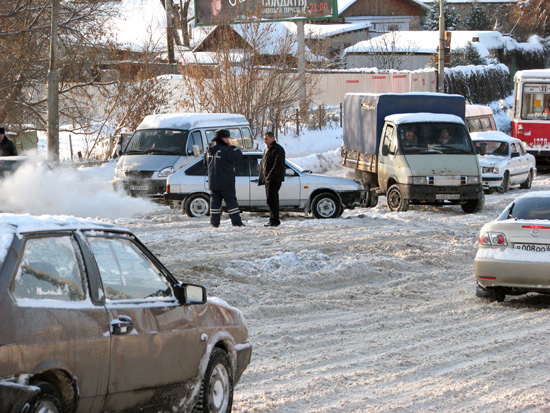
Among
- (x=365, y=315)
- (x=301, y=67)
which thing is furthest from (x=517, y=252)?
(x=301, y=67)

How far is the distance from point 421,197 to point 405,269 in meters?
6.43

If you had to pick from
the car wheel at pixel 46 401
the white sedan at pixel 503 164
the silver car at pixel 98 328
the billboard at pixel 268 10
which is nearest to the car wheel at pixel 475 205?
the white sedan at pixel 503 164

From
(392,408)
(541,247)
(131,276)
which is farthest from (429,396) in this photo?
(541,247)

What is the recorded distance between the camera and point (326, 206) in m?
18.2

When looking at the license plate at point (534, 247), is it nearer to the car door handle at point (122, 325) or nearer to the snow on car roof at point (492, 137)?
the car door handle at point (122, 325)

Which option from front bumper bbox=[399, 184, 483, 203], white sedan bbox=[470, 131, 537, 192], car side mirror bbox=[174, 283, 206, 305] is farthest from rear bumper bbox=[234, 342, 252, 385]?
white sedan bbox=[470, 131, 537, 192]

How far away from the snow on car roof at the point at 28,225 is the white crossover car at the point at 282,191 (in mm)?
13210

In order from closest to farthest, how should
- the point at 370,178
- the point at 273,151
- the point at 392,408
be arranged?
the point at 392,408 < the point at 273,151 < the point at 370,178

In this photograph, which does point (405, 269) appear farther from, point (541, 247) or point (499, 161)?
point (499, 161)

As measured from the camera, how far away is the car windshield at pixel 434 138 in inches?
782

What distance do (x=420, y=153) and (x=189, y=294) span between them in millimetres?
14869

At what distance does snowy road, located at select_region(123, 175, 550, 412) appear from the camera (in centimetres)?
675

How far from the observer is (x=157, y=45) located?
3547 cm

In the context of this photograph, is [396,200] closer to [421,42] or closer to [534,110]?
[534,110]
